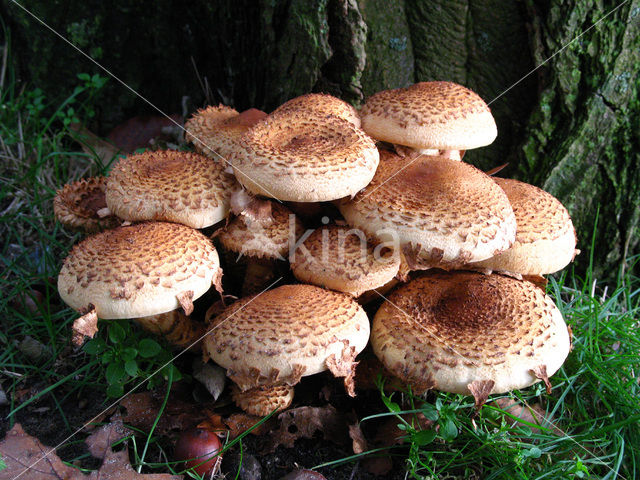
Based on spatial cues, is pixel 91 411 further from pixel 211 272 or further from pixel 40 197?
pixel 40 197

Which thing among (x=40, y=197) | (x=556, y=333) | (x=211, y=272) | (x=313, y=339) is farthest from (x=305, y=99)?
(x=40, y=197)

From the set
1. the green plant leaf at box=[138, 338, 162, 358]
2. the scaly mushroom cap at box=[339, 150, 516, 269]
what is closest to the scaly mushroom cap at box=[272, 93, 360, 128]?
the scaly mushroom cap at box=[339, 150, 516, 269]

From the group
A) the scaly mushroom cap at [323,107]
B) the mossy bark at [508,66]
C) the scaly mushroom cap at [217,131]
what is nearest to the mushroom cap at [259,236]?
the scaly mushroom cap at [217,131]

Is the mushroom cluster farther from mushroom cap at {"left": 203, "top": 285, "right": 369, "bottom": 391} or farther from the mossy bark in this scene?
Result: the mossy bark

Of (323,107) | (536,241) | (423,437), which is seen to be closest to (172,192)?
(323,107)

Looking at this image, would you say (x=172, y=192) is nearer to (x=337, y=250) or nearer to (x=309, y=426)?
(x=337, y=250)

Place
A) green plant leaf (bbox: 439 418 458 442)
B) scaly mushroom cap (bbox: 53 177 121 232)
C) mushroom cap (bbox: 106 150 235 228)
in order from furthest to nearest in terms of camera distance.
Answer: scaly mushroom cap (bbox: 53 177 121 232) < mushroom cap (bbox: 106 150 235 228) < green plant leaf (bbox: 439 418 458 442)
